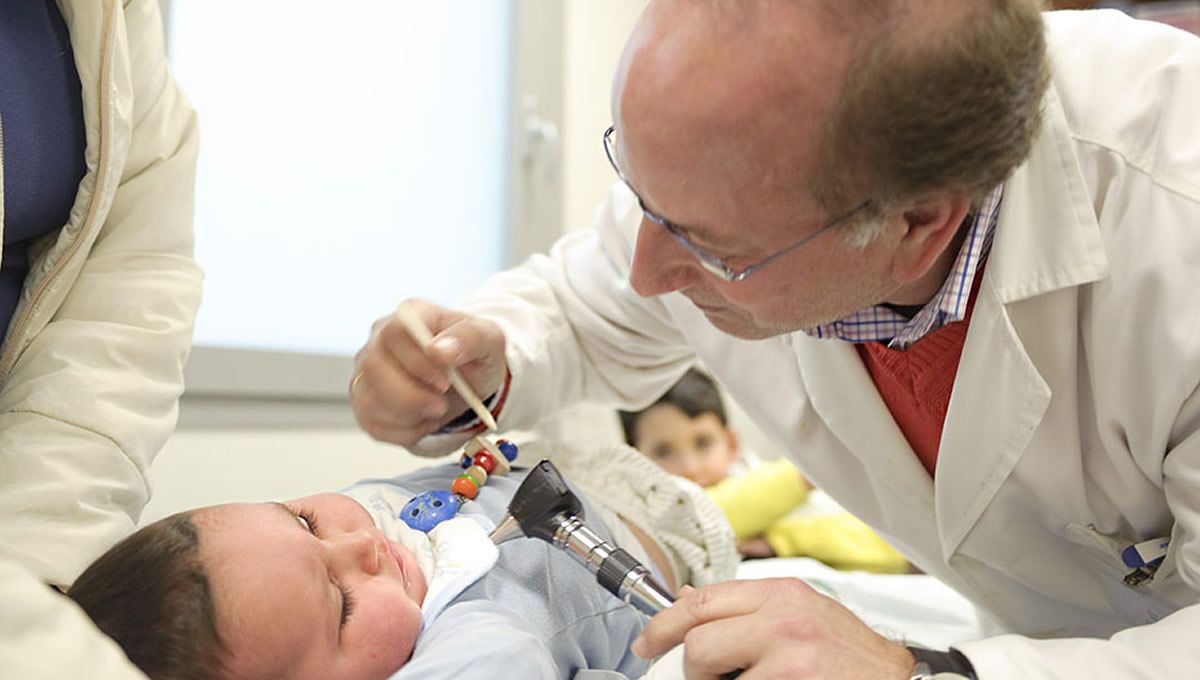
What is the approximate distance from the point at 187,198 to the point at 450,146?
1824 mm

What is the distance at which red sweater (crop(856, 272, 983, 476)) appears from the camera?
44.2 inches

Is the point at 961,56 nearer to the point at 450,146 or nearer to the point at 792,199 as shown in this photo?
the point at 792,199

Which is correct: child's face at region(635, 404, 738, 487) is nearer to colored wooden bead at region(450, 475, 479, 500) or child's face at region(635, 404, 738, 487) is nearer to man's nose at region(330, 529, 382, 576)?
colored wooden bead at region(450, 475, 479, 500)

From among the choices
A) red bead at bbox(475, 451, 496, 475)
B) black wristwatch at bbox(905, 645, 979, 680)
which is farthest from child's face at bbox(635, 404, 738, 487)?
black wristwatch at bbox(905, 645, 979, 680)

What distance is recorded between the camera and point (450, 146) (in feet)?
9.47

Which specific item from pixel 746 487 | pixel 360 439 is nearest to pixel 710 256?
pixel 746 487

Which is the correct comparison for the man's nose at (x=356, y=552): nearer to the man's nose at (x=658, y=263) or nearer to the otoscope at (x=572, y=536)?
the otoscope at (x=572, y=536)

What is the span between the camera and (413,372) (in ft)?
4.10

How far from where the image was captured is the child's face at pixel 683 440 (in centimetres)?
286

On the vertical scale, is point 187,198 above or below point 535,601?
above

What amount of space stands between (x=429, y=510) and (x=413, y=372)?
7.8 inches

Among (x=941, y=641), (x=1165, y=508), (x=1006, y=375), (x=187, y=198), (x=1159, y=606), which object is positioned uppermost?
(x=187, y=198)

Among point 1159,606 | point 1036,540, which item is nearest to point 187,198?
point 1036,540

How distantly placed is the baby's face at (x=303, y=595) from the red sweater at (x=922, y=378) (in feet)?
1.79
